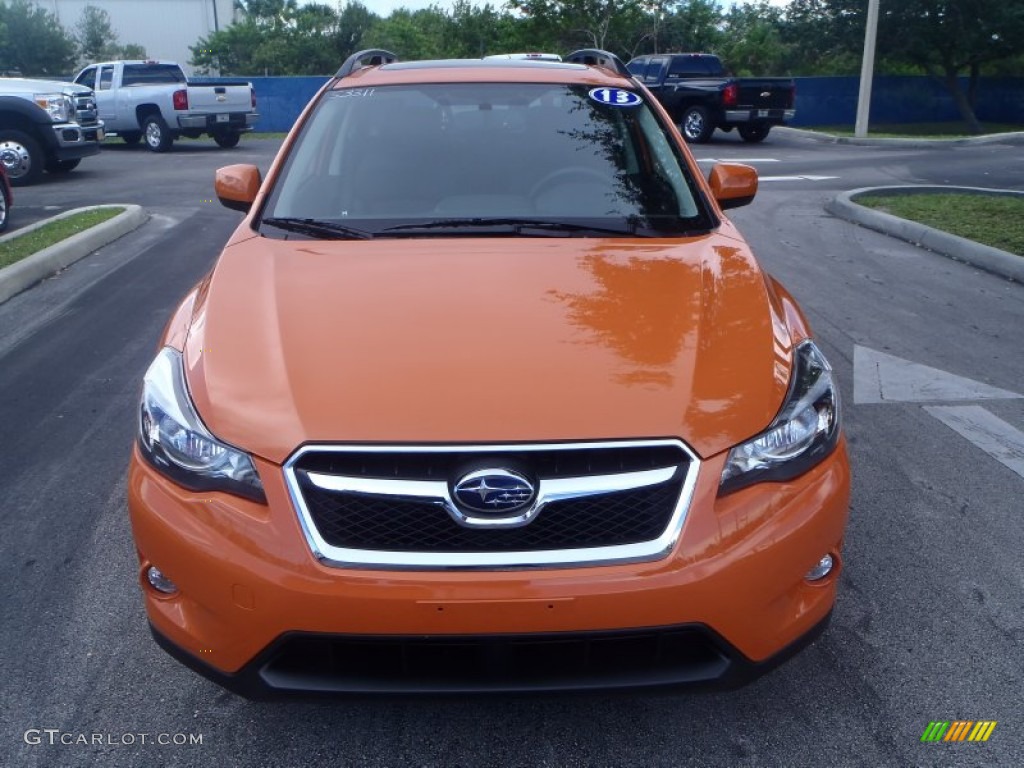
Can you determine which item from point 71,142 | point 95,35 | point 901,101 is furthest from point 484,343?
point 95,35

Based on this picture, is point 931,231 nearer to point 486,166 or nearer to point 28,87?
point 486,166

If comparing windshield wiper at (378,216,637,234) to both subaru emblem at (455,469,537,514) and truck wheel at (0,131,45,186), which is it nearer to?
subaru emblem at (455,469,537,514)

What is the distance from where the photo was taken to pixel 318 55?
1925 inches

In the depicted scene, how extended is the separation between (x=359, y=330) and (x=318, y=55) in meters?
49.1

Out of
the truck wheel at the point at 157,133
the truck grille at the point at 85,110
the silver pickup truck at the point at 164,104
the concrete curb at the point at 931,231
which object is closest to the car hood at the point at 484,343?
the concrete curb at the point at 931,231

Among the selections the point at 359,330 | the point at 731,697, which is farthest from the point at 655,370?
the point at 731,697

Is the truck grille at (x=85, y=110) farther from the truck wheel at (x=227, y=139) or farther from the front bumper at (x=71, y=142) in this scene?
the truck wheel at (x=227, y=139)

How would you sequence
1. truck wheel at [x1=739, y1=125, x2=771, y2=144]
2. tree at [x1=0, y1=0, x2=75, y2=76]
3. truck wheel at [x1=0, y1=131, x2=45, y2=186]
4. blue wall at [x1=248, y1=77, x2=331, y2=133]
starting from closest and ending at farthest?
truck wheel at [x1=0, y1=131, x2=45, y2=186], truck wheel at [x1=739, y1=125, x2=771, y2=144], blue wall at [x1=248, y1=77, x2=331, y2=133], tree at [x1=0, y1=0, x2=75, y2=76]

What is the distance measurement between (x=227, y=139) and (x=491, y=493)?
2230 centimetres

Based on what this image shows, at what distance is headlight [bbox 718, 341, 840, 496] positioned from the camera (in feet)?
8.58

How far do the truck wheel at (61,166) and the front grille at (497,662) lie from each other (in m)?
15.4

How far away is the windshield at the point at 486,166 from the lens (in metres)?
3.86

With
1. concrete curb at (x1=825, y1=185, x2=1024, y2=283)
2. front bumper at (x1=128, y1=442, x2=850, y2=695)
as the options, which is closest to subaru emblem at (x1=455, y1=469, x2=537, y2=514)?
front bumper at (x1=128, y1=442, x2=850, y2=695)

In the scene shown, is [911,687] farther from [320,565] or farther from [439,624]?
[320,565]
